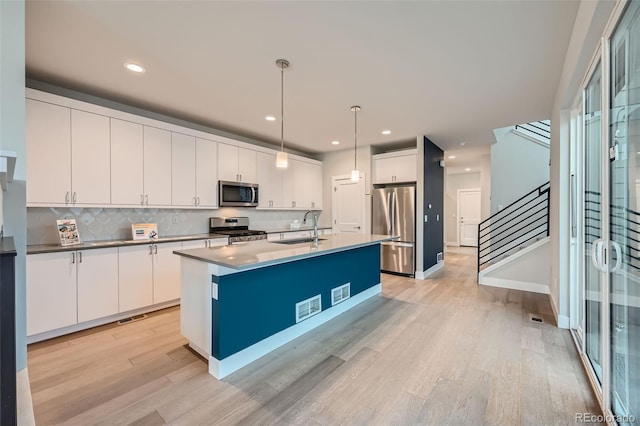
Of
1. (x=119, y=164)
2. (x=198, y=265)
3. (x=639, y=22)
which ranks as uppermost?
(x=639, y=22)

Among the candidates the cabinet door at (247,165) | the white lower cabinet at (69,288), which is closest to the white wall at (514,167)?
the cabinet door at (247,165)

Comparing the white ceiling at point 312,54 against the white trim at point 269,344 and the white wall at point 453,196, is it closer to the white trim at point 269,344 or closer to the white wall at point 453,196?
the white trim at point 269,344

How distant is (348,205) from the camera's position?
589cm

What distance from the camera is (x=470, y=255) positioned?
298 inches

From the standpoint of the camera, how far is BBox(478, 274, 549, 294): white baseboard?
420 centimetres

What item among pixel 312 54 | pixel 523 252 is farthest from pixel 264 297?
pixel 523 252

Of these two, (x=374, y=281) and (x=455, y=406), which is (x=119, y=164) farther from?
(x=455, y=406)

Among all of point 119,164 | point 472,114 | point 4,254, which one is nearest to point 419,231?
point 472,114

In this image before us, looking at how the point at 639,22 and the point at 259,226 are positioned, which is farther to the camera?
the point at 259,226

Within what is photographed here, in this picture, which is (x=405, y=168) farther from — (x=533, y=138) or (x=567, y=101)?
(x=533, y=138)

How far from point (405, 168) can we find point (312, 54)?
3.38m

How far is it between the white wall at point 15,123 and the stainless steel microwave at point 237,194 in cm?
265

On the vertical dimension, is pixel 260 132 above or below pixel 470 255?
above

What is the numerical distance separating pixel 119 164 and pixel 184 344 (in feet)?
7.38
